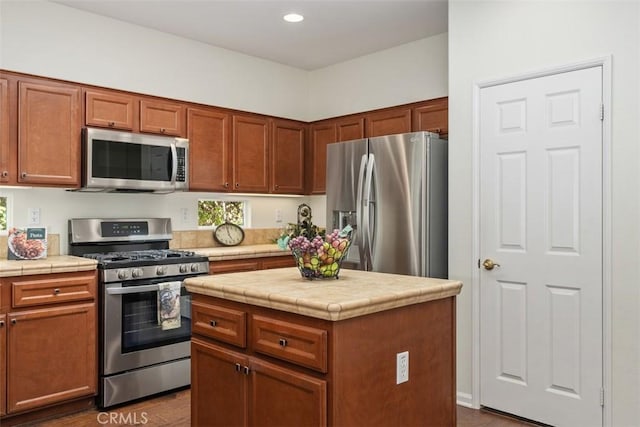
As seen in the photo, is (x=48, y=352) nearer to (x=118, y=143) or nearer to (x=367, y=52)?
(x=118, y=143)

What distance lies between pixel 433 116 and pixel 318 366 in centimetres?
285

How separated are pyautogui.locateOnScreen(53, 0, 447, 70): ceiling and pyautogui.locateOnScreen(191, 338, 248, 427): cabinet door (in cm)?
247

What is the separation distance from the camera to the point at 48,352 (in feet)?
10.4

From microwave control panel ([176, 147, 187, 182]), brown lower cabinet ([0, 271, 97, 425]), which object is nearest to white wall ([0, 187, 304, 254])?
microwave control panel ([176, 147, 187, 182])

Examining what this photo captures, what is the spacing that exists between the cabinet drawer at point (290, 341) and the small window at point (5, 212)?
7.94 feet

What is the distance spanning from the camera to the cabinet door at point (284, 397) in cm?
189

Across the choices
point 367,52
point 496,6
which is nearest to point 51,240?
point 367,52

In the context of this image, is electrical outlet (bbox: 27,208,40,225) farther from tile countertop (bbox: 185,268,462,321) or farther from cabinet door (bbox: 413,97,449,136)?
cabinet door (bbox: 413,97,449,136)

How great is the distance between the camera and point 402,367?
2.12 metres

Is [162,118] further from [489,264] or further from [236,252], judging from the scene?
[489,264]

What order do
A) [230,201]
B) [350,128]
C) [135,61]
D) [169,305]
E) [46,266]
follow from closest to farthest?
[46,266] → [169,305] → [135,61] → [350,128] → [230,201]

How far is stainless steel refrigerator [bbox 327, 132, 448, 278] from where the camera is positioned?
11.9ft

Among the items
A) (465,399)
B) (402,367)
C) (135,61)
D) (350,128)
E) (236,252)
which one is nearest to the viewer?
(402,367)

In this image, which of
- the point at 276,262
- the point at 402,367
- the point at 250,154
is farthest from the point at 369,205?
the point at 402,367
